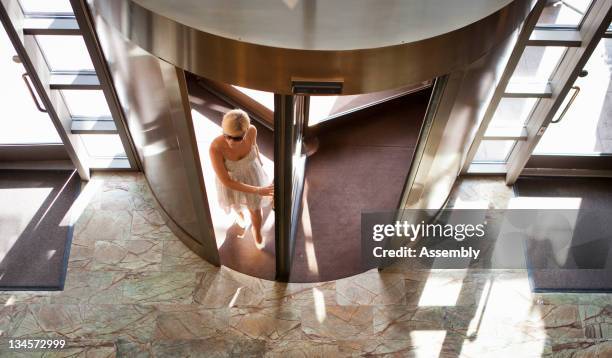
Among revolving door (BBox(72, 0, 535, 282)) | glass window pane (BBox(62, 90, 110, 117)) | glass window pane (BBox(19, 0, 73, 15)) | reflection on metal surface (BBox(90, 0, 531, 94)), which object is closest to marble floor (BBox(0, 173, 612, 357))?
revolving door (BBox(72, 0, 535, 282))

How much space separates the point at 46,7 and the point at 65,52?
0.36m

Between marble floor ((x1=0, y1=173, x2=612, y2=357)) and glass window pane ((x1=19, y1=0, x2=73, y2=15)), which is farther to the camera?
marble floor ((x1=0, y1=173, x2=612, y2=357))

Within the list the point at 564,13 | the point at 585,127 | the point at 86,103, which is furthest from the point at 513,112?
the point at 86,103

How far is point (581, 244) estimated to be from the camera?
190 inches

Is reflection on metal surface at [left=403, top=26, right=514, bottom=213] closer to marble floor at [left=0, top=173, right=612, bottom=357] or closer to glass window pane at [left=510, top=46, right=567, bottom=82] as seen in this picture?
glass window pane at [left=510, top=46, right=567, bottom=82]

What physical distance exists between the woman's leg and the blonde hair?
0.82 metres

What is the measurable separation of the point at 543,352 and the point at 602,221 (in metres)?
1.29

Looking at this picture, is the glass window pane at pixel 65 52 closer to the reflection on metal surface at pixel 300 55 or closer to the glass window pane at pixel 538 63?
the reflection on metal surface at pixel 300 55

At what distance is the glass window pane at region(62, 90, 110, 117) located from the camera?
4.47 m

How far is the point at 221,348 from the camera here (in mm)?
4188

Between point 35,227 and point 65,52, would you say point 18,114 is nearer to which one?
point 35,227

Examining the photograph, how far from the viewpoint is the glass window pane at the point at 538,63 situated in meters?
4.09

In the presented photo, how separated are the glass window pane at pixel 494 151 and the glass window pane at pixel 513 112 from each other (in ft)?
0.82
